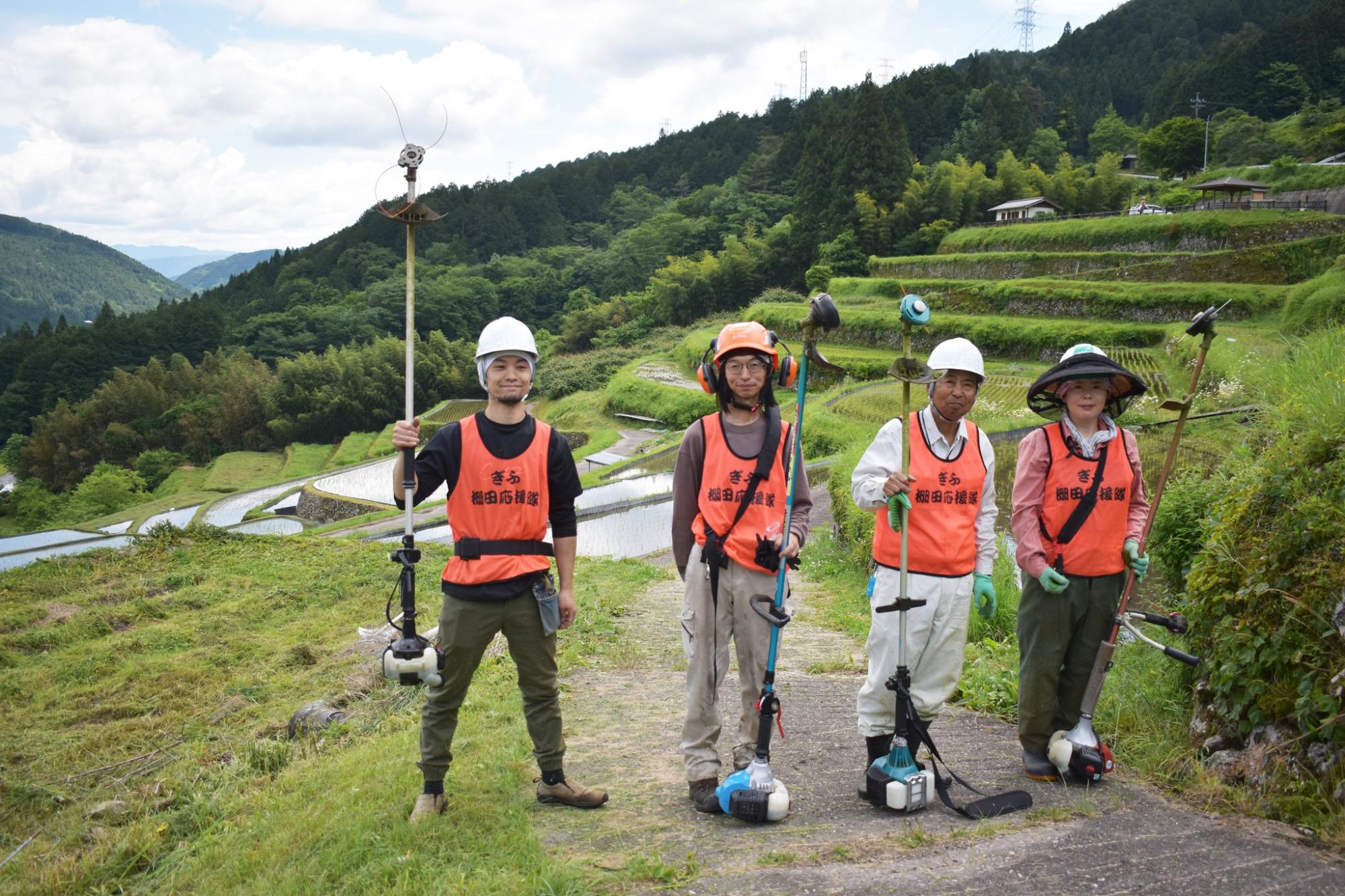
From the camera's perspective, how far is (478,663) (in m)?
4.00

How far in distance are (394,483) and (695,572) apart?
1341 millimetres

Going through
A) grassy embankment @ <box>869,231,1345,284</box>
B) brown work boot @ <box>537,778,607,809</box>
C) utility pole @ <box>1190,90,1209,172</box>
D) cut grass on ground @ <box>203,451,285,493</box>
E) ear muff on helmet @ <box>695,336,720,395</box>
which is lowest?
cut grass on ground @ <box>203,451,285,493</box>

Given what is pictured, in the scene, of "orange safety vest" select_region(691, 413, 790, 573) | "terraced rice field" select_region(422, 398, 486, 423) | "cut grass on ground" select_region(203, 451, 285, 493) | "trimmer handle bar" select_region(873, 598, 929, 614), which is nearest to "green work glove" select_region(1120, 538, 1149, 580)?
"trimmer handle bar" select_region(873, 598, 929, 614)

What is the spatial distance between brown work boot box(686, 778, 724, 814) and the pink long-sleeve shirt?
1722 mm

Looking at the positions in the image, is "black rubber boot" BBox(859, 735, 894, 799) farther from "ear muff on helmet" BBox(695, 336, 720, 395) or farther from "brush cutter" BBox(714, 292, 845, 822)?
"ear muff on helmet" BBox(695, 336, 720, 395)

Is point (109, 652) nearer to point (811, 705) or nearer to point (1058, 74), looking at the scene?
point (811, 705)

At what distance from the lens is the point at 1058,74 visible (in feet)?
355

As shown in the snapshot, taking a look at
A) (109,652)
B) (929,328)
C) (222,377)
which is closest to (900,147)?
(929,328)

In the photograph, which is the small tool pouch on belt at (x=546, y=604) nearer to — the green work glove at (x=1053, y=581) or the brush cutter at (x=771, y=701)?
the brush cutter at (x=771, y=701)

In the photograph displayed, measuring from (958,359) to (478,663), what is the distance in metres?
2.50

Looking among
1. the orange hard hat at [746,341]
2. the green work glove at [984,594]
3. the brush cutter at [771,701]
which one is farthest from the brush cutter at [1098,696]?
the orange hard hat at [746,341]

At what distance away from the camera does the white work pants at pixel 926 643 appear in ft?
13.5

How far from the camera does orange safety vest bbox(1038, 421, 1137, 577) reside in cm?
424

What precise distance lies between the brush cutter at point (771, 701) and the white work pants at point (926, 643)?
49cm
